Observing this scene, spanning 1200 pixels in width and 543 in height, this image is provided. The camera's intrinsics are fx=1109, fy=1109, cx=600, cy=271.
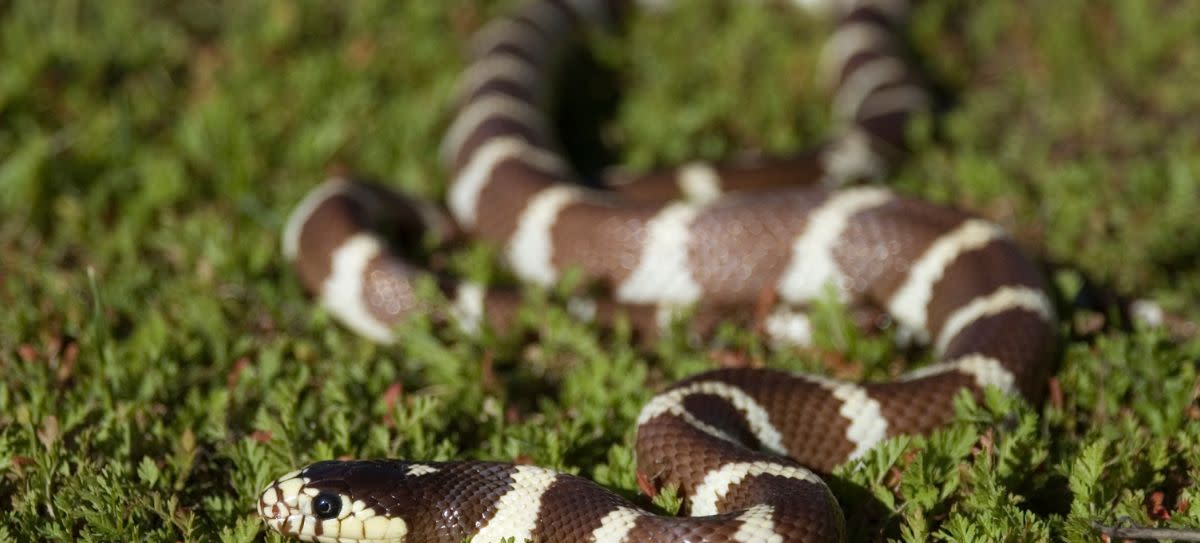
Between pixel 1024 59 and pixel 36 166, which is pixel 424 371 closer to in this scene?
pixel 36 166

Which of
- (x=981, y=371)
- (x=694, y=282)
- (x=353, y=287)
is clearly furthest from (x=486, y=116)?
(x=981, y=371)

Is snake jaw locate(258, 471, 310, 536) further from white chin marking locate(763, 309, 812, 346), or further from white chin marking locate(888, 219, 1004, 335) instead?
white chin marking locate(888, 219, 1004, 335)

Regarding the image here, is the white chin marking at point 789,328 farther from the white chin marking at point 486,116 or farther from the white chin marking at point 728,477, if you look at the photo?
the white chin marking at point 486,116

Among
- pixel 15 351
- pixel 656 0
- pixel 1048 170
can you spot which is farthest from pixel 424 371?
pixel 656 0

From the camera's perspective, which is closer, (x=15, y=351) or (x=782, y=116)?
(x=15, y=351)

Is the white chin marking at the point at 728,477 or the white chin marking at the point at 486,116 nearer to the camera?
the white chin marking at the point at 728,477

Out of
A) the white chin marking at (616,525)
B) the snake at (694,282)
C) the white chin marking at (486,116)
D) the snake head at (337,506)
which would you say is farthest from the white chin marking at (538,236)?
the white chin marking at (616,525)
